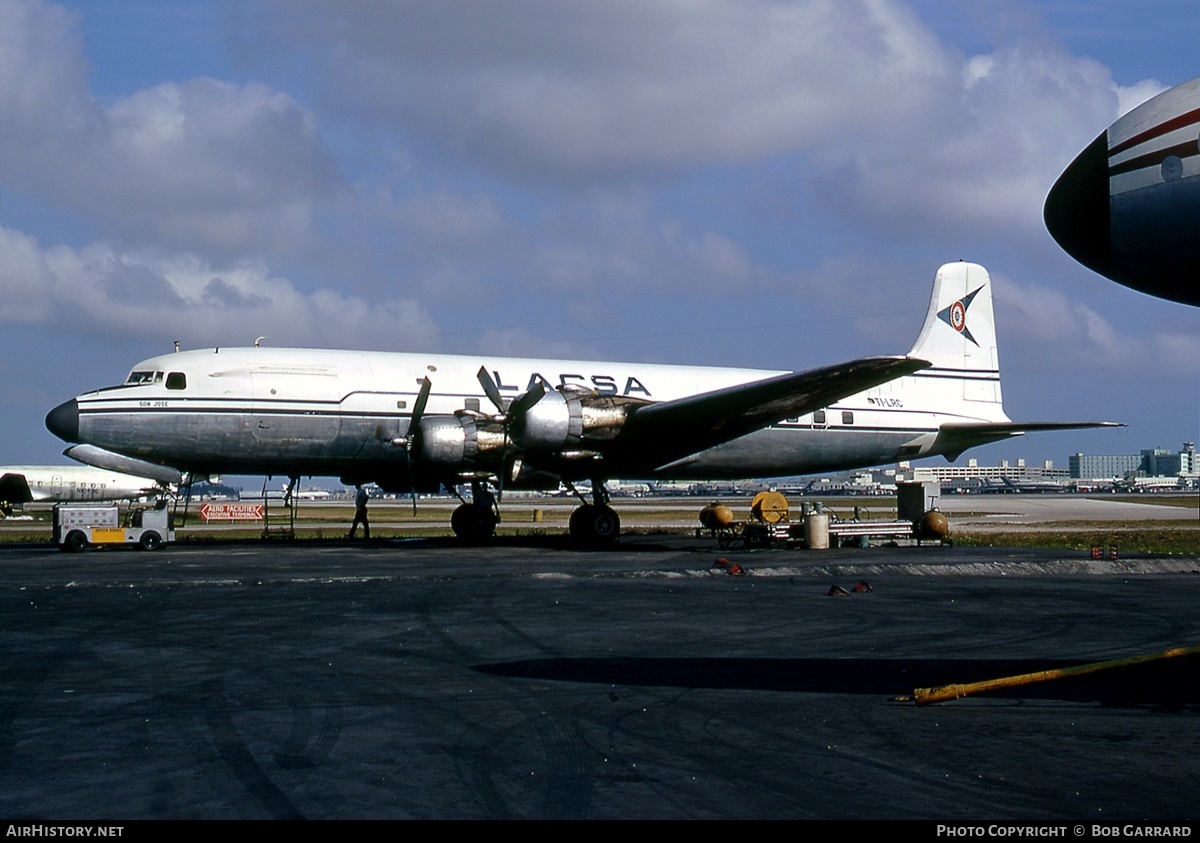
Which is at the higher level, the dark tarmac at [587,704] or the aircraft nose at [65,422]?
the aircraft nose at [65,422]

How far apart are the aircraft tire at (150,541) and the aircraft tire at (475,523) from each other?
7986mm

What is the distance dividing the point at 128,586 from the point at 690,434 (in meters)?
14.8

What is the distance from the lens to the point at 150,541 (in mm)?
28438

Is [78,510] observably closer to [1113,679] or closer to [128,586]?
[128,586]

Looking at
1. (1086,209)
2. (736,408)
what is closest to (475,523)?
(736,408)

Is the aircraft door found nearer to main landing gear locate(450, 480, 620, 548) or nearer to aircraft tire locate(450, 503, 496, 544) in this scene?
main landing gear locate(450, 480, 620, 548)

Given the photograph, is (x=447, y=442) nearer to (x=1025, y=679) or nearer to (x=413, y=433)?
(x=413, y=433)

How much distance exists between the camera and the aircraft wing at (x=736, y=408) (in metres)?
25.4

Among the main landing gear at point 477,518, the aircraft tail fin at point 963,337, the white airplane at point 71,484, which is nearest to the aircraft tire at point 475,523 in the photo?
the main landing gear at point 477,518

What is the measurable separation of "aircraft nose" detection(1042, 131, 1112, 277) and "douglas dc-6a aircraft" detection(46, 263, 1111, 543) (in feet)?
53.9

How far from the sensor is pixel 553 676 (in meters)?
9.84

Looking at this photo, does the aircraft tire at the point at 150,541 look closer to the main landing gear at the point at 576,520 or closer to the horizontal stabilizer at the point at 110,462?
the horizontal stabilizer at the point at 110,462

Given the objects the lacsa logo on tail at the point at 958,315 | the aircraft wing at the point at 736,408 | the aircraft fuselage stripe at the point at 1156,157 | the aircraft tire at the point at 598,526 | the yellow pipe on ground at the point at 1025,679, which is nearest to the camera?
the aircraft fuselage stripe at the point at 1156,157

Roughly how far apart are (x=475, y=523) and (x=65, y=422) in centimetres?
1077
